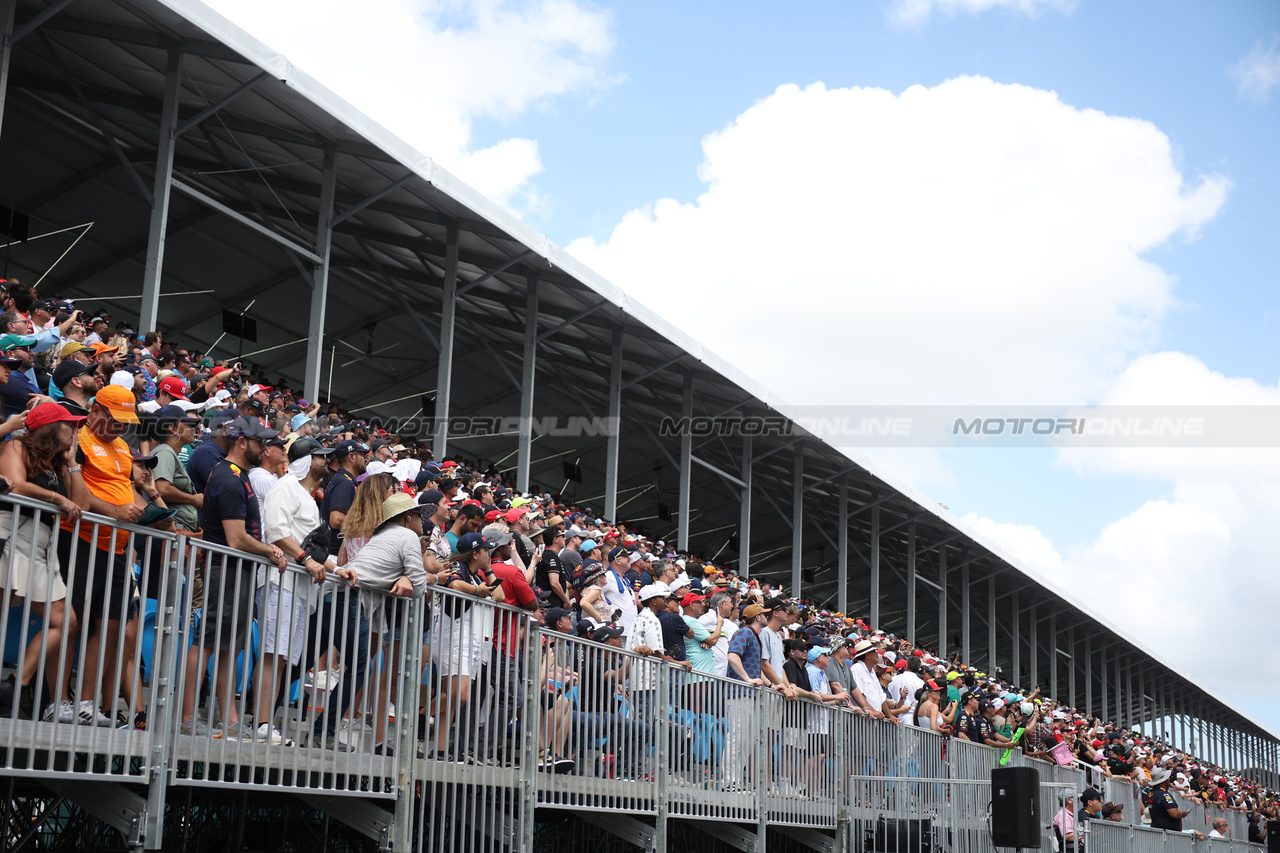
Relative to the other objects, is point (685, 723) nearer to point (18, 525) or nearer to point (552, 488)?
point (18, 525)

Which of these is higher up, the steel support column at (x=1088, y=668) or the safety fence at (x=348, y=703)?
the steel support column at (x=1088, y=668)

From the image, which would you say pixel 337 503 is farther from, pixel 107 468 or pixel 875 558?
pixel 875 558

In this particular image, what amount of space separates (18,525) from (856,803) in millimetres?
9213

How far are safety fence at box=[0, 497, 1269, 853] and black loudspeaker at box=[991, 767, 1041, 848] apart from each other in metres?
1.78

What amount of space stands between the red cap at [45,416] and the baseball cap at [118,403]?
893 mm

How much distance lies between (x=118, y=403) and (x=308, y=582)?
158 centimetres

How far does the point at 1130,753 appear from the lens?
26.7 meters

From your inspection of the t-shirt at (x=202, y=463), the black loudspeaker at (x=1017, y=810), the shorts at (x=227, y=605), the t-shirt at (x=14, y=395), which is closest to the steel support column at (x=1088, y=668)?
the black loudspeaker at (x=1017, y=810)

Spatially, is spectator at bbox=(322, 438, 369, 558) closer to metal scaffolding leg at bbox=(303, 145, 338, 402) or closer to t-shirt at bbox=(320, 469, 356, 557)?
t-shirt at bbox=(320, 469, 356, 557)

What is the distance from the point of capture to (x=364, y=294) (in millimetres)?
28812

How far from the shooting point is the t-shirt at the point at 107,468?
649 cm

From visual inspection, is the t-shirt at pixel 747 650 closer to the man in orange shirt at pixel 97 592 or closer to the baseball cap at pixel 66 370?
the baseball cap at pixel 66 370

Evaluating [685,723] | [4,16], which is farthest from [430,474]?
[4,16]

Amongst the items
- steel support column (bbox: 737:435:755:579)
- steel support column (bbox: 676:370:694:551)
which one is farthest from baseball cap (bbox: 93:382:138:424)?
steel support column (bbox: 737:435:755:579)
